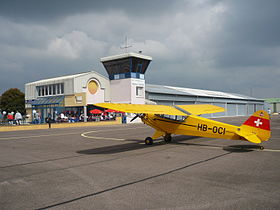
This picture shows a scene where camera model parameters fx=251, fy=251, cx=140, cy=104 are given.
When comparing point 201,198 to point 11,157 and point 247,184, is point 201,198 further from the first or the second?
point 11,157

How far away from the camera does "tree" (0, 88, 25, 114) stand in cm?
7231

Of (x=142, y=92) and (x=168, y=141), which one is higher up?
(x=142, y=92)

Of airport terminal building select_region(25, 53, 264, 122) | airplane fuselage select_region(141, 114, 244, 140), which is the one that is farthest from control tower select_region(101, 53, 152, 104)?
airplane fuselage select_region(141, 114, 244, 140)

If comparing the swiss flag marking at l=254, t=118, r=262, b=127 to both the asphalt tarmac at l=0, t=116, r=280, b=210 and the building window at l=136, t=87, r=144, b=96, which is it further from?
the building window at l=136, t=87, r=144, b=96

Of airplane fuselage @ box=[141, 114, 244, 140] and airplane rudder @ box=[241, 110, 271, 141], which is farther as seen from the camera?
airplane fuselage @ box=[141, 114, 244, 140]

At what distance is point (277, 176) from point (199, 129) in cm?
614

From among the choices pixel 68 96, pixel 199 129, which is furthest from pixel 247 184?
pixel 68 96

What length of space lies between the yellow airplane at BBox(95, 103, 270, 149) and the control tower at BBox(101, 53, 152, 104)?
112 feet

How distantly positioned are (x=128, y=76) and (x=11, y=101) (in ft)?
137

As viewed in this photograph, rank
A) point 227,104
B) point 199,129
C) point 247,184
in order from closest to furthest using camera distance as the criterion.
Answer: point 247,184 → point 199,129 → point 227,104

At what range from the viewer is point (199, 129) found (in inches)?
528

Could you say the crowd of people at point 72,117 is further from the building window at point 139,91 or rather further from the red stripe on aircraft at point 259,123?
the red stripe on aircraft at point 259,123

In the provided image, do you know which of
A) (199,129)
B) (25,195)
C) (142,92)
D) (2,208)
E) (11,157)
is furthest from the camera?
(142,92)

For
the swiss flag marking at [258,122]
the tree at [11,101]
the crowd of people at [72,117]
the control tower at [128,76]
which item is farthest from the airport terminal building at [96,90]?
the swiss flag marking at [258,122]
